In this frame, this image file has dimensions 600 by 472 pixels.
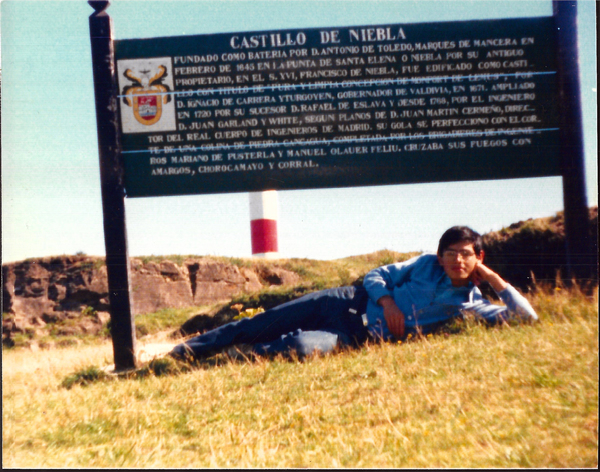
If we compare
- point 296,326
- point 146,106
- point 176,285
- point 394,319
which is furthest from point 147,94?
point 394,319

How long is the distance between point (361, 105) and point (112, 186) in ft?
6.74

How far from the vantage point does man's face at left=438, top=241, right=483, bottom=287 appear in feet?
12.1

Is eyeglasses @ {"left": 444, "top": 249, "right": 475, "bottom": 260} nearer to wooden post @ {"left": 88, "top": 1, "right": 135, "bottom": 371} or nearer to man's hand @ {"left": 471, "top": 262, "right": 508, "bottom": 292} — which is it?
man's hand @ {"left": 471, "top": 262, "right": 508, "bottom": 292}

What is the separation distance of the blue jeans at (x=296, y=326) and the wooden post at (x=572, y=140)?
1.60 metres

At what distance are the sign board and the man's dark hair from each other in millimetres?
466

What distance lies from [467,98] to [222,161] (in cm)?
184

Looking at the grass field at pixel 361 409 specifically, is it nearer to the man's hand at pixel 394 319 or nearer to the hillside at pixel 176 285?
the man's hand at pixel 394 319

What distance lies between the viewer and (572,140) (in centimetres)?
388

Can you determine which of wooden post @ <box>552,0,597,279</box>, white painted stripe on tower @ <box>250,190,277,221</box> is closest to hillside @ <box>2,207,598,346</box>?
wooden post @ <box>552,0,597,279</box>

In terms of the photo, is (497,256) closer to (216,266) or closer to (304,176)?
(304,176)

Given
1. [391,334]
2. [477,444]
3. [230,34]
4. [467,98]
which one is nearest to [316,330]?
[391,334]

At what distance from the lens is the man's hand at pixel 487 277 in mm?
3602

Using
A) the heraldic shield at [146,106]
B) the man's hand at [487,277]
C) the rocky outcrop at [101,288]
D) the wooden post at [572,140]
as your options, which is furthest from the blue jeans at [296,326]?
the heraldic shield at [146,106]

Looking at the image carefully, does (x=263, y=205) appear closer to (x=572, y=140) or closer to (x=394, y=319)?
(x=394, y=319)
